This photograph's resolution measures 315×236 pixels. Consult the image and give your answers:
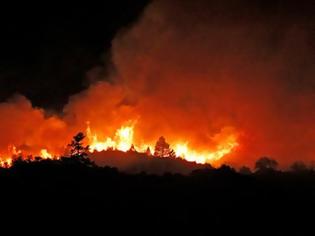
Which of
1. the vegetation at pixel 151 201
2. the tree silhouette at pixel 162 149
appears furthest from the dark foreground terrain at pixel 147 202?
the tree silhouette at pixel 162 149

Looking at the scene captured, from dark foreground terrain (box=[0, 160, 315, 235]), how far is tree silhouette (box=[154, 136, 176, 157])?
108ft

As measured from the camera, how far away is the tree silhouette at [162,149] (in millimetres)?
112438

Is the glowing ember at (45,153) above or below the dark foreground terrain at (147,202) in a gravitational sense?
above

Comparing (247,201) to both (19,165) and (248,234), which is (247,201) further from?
(19,165)

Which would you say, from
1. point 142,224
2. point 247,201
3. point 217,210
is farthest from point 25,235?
point 247,201

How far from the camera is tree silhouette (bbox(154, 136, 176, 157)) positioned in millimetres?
112438

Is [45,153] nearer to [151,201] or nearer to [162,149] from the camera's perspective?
[162,149]

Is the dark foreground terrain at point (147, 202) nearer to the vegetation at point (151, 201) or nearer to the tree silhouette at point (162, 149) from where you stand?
the vegetation at point (151, 201)

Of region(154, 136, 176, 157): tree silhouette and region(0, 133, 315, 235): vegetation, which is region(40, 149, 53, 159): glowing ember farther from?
region(0, 133, 315, 235): vegetation

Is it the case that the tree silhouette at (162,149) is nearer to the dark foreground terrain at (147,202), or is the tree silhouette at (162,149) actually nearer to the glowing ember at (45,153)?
the glowing ember at (45,153)

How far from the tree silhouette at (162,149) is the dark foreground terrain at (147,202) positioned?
108 ft

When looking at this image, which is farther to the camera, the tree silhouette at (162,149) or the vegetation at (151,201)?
the tree silhouette at (162,149)

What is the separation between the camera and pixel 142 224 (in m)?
60.2

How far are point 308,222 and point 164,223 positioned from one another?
17480 mm
